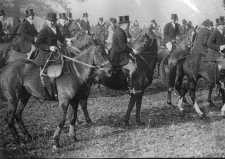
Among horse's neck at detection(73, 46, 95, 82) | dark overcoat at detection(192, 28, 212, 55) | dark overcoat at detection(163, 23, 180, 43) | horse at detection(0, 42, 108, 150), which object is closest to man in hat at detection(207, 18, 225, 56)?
dark overcoat at detection(192, 28, 212, 55)

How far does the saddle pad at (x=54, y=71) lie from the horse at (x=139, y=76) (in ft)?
5.80

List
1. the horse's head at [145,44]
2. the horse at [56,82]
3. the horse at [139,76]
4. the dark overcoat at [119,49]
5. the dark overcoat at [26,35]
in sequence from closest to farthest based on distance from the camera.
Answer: the horse at [56,82]
the dark overcoat at [119,49]
the horse at [139,76]
the horse's head at [145,44]
the dark overcoat at [26,35]

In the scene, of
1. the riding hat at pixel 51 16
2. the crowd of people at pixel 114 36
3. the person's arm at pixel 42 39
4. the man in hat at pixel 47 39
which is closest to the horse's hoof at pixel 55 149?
the man in hat at pixel 47 39

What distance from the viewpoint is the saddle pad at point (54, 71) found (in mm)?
8078

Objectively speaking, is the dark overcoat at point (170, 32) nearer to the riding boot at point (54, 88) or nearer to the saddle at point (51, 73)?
the saddle at point (51, 73)

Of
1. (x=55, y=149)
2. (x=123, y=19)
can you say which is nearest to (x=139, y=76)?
(x=123, y=19)

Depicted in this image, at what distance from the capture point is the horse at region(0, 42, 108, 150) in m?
7.98

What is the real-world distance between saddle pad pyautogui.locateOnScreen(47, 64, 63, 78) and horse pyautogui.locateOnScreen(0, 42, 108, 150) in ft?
0.29

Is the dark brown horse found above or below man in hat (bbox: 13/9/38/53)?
below

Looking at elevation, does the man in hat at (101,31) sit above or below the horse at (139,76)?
above

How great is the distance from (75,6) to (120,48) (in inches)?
948

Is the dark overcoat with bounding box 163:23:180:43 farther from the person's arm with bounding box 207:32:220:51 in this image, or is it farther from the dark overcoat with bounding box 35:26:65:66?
the dark overcoat with bounding box 35:26:65:66

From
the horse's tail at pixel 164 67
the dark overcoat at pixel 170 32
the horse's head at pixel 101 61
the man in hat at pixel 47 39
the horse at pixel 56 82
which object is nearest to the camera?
the horse's head at pixel 101 61

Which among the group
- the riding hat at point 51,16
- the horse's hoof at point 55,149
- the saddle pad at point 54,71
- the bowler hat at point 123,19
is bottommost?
the horse's hoof at point 55,149
